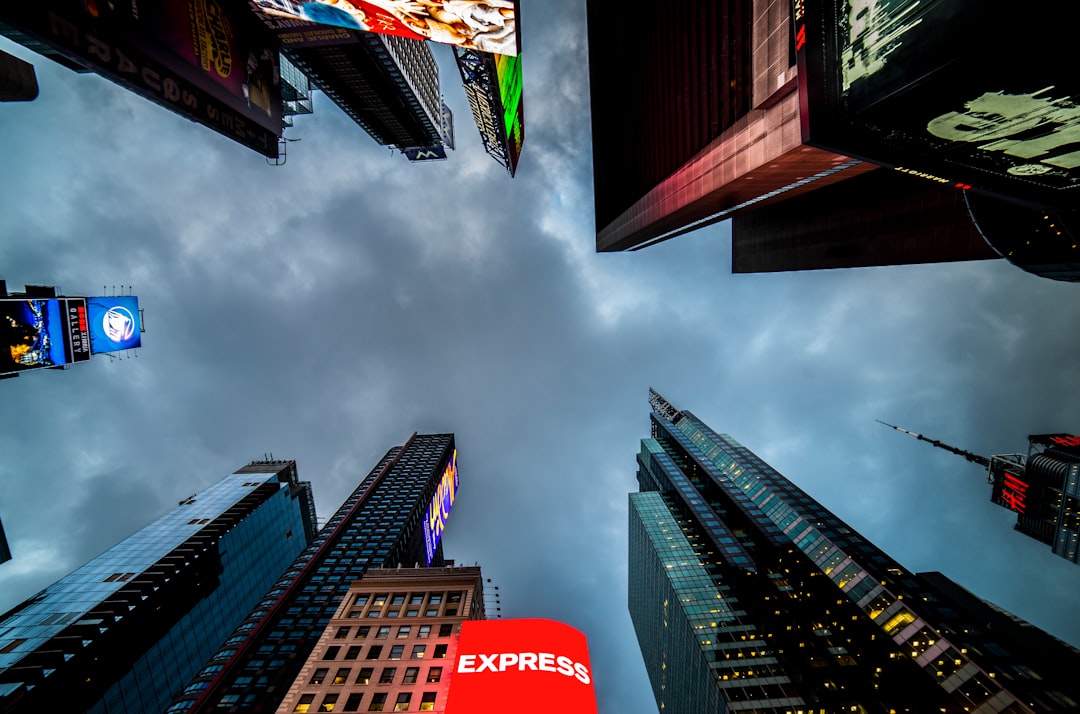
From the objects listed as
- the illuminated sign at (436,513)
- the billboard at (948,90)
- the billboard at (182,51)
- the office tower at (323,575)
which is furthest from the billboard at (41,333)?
the illuminated sign at (436,513)

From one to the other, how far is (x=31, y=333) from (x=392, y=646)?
34.1m

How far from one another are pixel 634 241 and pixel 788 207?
84.8 ft

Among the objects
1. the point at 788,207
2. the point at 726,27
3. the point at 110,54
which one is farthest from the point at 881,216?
the point at 110,54

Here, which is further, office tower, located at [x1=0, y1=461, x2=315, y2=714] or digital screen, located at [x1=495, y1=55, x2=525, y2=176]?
digital screen, located at [x1=495, y1=55, x2=525, y2=176]

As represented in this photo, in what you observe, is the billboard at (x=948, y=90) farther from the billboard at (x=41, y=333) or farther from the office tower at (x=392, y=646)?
the billboard at (x=41, y=333)

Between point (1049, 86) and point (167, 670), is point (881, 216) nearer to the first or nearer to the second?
point (1049, 86)

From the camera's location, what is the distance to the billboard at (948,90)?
21.8 ft

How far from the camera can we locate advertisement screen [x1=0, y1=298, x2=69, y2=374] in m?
22.6

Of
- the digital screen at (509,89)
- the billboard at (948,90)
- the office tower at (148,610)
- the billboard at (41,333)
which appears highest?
the digital screen at (509,89)

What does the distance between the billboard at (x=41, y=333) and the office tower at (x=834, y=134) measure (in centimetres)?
4004

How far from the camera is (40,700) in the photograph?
127ft

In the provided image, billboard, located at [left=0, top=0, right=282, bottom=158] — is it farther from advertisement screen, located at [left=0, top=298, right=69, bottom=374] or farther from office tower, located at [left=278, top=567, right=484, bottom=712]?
office tower, located at [left=278, top=567, right=484, bottom=712]

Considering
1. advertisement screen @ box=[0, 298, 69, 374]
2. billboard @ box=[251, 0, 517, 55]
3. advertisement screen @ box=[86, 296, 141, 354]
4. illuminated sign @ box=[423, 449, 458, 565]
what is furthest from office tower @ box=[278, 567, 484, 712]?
illuminated sign @ box=[423, 449, 458, 565]

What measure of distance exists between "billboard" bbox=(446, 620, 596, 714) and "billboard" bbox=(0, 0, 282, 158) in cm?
2737
